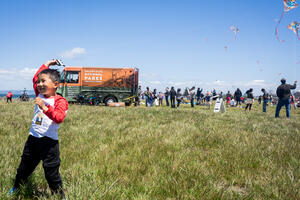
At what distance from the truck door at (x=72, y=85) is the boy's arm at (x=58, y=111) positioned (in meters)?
16.7

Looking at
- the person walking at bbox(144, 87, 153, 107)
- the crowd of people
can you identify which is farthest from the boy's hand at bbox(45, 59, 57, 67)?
the person walking at bbox(144, 87, 153, 107)

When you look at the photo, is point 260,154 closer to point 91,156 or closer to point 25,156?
point 91,156

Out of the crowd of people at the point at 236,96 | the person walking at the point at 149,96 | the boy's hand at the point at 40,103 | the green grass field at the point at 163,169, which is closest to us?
the boy's hand at the point at 40,103

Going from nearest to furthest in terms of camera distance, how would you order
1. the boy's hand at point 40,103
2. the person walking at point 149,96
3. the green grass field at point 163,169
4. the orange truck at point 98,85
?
the boy's hand at point 40,103
the green grass field at point 163,169
the orange truck at point 98,85
the person walking at point 149,96

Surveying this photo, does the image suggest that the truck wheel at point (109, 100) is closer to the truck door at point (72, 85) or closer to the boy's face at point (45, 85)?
the truck door at point (72, 85)

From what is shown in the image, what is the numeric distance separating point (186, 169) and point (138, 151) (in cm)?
99

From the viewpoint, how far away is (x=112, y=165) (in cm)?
289

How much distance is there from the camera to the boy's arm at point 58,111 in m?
1.87

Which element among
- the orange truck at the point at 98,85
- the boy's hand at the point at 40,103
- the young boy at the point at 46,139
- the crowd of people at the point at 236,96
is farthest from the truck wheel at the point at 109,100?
the boy's hand at the point at 40,103

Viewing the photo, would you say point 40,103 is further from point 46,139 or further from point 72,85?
point 72,85

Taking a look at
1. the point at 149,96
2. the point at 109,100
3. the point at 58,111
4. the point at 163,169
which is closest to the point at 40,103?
the point at 58,111

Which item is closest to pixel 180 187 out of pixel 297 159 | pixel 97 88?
pixel 297 159

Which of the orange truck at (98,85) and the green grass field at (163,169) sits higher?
the orange truck at (98,85)

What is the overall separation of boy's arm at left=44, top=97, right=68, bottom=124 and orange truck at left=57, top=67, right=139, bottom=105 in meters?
16.2
